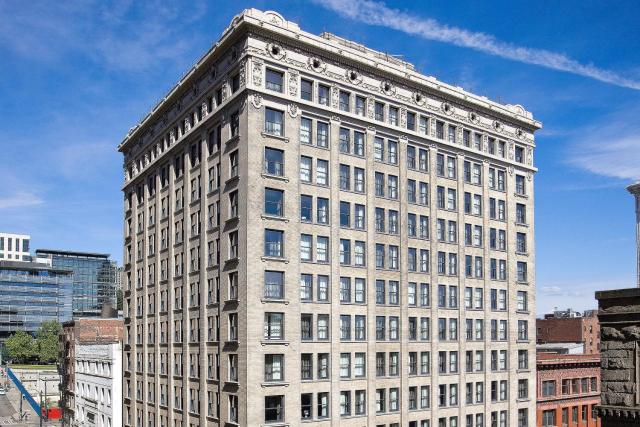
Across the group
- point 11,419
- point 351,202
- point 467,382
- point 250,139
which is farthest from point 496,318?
point 11,419

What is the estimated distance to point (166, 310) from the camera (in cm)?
7031

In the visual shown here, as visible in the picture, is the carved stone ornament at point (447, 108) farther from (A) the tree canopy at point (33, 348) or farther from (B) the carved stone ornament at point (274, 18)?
(A) the tree canopy at point (33, 348)

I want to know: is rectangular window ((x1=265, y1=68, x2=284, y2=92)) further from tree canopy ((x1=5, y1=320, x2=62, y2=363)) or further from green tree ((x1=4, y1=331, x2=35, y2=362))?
green tree ((x1=4, y1=331, x2=35, y2=362))

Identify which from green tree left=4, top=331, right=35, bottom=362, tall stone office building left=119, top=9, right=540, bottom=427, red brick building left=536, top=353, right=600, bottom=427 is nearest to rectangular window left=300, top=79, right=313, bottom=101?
tall stone office building left=119, top=9, right=540, bottom=427

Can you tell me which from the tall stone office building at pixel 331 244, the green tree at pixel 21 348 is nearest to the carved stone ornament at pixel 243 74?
the tall stone office building at pixel 331 244

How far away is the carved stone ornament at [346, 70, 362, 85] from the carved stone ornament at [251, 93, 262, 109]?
9550 millimetres

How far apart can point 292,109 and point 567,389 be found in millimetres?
50240

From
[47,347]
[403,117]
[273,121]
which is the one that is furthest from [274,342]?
[47,347]

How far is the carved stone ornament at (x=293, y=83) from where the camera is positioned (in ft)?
183

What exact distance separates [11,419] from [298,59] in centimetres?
10618

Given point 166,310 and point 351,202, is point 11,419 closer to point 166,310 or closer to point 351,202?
point 166,310

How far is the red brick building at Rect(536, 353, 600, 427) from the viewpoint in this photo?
77312 mm

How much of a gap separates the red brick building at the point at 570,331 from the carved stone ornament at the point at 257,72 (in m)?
97.8

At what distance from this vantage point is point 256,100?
5378 cm
